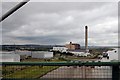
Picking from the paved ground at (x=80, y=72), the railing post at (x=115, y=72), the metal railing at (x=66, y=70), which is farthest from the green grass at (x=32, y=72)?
the railing post at (x=115, y=72)

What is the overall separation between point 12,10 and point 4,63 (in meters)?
1.60

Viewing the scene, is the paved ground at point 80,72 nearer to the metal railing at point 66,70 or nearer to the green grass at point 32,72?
the metal railing at point 66,70

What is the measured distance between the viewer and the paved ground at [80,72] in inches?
186

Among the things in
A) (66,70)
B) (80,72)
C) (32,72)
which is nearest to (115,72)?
(80,72)

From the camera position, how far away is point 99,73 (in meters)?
4.73

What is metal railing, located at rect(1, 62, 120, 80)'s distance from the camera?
472 centimetres

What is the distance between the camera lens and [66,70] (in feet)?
16.1

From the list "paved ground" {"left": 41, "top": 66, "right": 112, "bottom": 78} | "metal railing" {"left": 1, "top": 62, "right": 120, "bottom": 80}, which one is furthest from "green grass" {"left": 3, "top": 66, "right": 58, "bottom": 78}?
"paved ground" {"left": 41, "top": 66, "right": 112, "bottom": 78}

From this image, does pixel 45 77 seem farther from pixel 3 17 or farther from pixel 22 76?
pixel 3 17

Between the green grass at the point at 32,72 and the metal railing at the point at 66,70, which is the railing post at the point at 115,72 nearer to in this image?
the metal railing at the point at 66,70

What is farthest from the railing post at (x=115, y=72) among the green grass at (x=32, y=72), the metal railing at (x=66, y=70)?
the green grass at (x=32, y=72)

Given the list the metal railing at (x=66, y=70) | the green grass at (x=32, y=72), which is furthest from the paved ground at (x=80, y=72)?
the green grass at (x=32, y=72)

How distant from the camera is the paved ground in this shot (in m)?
4.73

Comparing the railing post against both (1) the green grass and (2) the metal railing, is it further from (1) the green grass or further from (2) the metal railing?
(1) the green grass
